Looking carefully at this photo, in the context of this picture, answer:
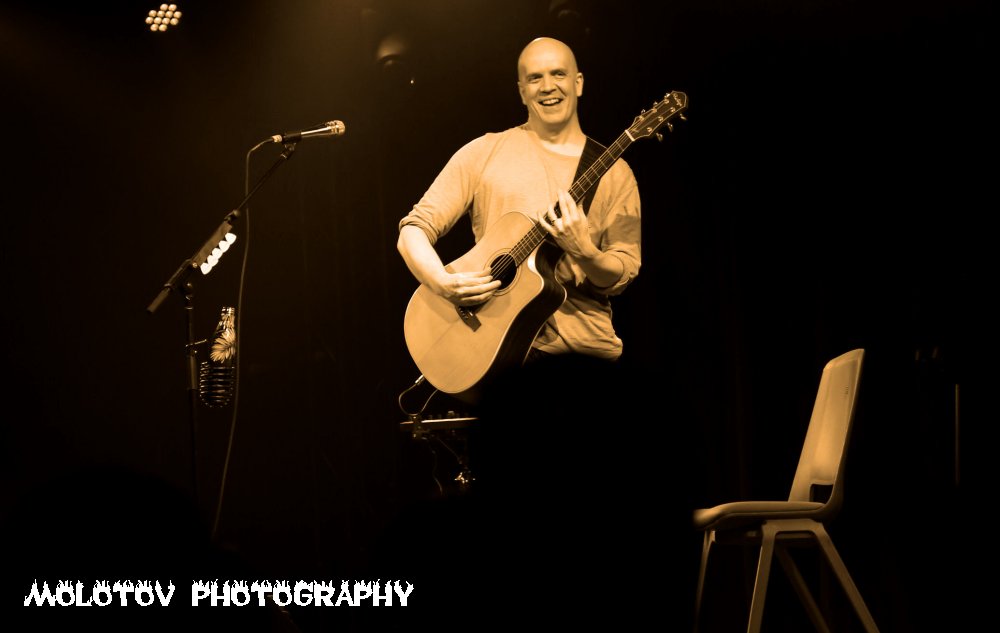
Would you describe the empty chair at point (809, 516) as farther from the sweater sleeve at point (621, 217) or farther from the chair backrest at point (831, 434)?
the sweater sleeve at point (621, 217)

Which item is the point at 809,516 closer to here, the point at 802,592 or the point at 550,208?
the point at 802,592

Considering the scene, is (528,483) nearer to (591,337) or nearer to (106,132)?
(591,337)

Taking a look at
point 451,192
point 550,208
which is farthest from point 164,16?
point 550,208

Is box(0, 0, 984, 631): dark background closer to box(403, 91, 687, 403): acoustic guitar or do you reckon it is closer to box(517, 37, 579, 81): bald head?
box(517, 37, 579, 81): bald head

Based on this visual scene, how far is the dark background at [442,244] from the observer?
3318 mm

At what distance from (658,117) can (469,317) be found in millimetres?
838

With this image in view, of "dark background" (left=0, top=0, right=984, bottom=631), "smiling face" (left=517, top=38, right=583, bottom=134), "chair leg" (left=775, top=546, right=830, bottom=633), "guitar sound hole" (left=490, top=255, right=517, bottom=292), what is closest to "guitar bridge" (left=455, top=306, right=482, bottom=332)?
"guitar sound hole" (left=490, top=255, right=517, bottom=292)

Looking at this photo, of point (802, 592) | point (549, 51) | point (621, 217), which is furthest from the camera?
point (549, 51)

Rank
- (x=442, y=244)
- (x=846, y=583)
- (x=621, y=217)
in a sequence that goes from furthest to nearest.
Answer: (x=442, y=244) < (x=621, y=217) < (x=846, y=583)

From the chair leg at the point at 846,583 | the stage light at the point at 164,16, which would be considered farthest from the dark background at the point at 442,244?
the chair leg at the point at 846,583

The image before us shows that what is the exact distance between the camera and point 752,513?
7.29 feet

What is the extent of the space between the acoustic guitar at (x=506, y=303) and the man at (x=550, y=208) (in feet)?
0.20

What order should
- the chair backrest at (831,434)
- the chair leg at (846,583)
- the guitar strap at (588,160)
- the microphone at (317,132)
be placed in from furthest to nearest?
the microphone at (317,132) → the guitar strap at (588,160) → the chair backrest at (831,434) → the chair leg at (846,583)

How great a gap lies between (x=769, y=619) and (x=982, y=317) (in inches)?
48.9
